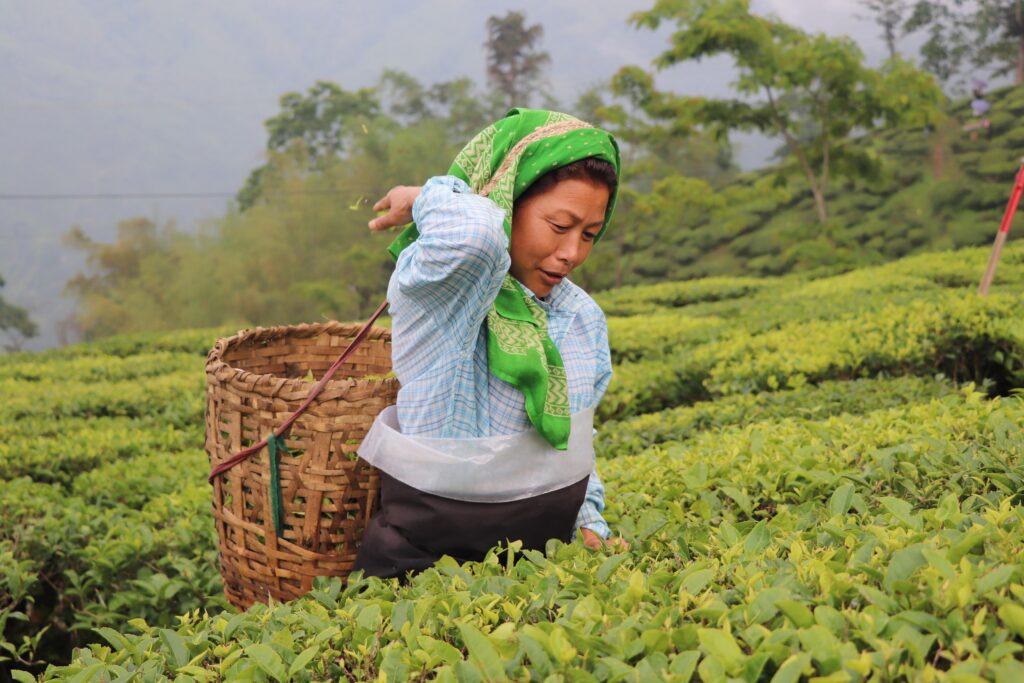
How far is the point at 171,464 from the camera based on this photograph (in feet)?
12.8

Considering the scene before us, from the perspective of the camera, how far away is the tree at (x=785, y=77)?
13.0 meters

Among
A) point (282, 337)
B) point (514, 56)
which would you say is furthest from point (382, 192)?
point (282, 337)

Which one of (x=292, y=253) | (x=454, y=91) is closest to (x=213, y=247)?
(x=292, y=253)

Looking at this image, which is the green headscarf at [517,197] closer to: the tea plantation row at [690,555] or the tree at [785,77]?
the tea plantation row at [690,555]

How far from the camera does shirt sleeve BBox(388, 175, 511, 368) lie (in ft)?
5.27

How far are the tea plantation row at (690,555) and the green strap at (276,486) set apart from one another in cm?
18

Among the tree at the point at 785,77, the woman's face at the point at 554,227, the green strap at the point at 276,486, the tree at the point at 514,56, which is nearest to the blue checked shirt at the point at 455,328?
the woman's face at the point at 554,227

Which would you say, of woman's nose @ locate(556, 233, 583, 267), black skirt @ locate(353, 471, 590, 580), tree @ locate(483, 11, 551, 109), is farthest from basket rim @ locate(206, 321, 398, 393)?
tree @ locate(483, 11, 551, 109)

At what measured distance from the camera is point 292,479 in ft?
6.35

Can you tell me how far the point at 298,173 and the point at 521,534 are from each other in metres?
27.7

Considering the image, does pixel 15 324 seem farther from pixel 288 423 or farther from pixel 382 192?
pixel 288 423

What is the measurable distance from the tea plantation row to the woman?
0.38ft

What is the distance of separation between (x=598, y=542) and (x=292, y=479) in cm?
72

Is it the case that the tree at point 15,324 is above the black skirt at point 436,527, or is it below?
below
